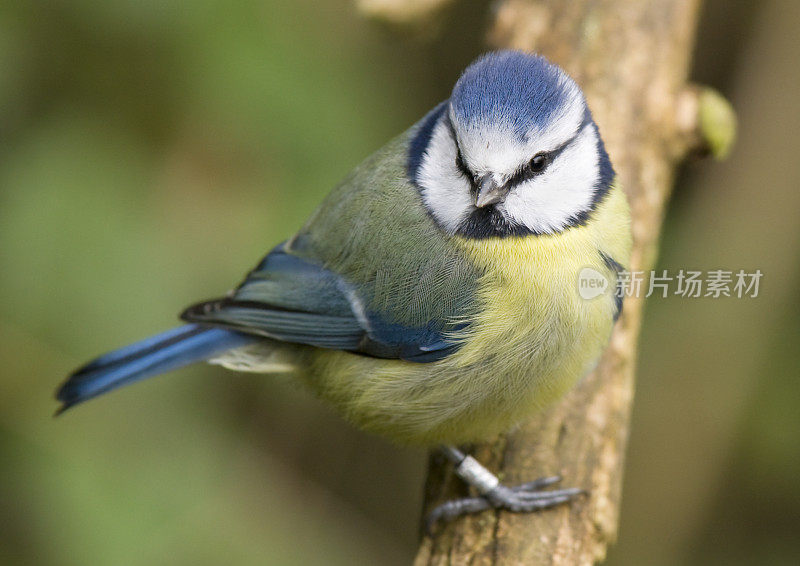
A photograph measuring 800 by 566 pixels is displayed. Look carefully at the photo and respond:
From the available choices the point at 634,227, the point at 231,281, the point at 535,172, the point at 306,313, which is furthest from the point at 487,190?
the point at 231,281

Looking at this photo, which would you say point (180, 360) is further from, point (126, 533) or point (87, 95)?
point (87, 95)

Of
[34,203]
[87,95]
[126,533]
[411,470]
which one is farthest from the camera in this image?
[411,470]

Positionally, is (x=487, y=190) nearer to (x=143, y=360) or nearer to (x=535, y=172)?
(x=535, y=172)

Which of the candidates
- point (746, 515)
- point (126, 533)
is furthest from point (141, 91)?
point (746, 515)

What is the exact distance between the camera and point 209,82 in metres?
2.61

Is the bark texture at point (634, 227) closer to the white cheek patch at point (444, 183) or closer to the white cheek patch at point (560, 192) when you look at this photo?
the white cheek patch at point (560, 192)

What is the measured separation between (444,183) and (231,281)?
34.5 inches

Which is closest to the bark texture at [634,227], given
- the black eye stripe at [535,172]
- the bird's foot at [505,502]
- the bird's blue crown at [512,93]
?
the bird's foot at [505,502]

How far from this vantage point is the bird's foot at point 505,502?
205 centimetres

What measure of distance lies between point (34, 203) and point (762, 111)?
2.63 metres

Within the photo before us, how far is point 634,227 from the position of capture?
2.49m

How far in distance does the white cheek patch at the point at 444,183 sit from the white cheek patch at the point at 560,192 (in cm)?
11

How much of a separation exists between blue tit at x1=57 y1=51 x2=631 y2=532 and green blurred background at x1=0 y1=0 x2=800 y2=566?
29 cm

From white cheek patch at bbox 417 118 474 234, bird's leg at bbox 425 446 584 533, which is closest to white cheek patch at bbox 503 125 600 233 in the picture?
white cheek patch at bbox 417 118 474 234
